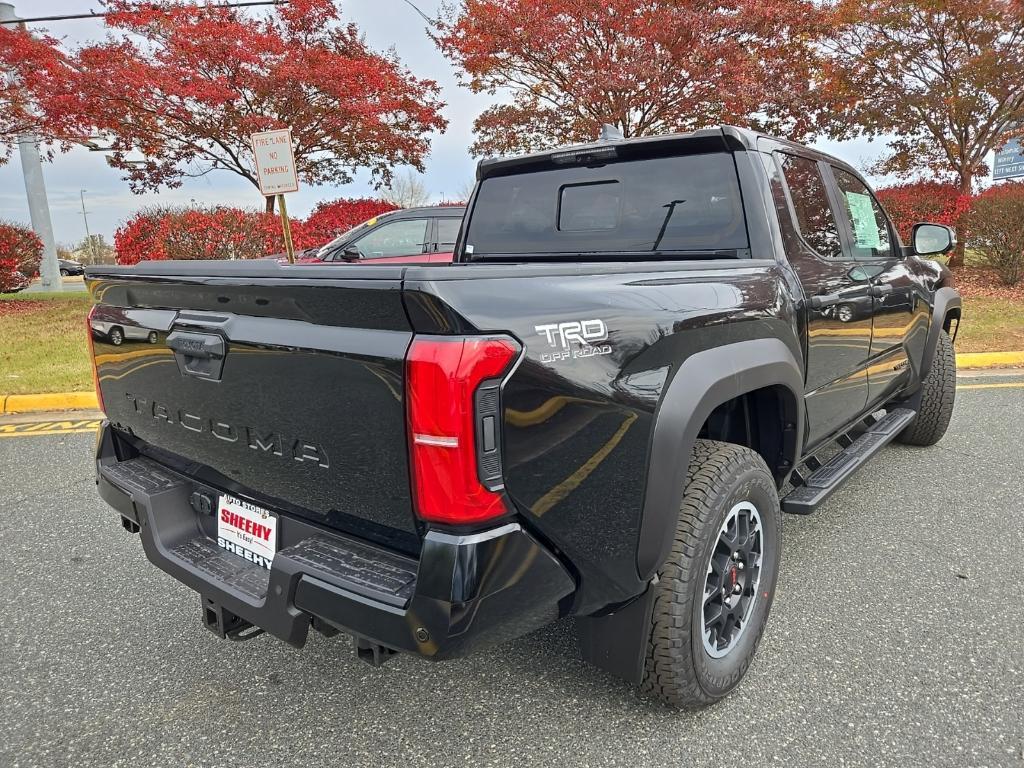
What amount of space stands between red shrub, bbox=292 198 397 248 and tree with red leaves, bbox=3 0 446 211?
37.6 inches

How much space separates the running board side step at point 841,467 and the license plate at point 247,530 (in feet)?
6.22

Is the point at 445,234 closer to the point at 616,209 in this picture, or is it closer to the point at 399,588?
the point at 616,209

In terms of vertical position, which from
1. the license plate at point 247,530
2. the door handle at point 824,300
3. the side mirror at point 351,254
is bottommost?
the license plate at point 247,530

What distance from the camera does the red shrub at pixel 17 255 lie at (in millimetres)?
13148

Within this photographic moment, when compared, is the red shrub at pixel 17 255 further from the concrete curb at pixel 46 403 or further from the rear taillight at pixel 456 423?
the rear taillight at pixel 456 423

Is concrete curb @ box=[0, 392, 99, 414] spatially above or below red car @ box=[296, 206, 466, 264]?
below

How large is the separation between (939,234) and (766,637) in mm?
2745

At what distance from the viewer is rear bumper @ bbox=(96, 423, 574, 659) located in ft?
4.81

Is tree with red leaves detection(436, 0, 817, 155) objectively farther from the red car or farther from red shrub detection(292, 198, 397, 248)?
the red car

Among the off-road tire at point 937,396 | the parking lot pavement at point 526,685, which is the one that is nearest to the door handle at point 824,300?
the parking lot pavement at point 526,685

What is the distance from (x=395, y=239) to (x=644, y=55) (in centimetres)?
584

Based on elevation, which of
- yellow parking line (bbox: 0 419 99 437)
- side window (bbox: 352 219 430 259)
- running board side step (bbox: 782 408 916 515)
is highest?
side window (bbox: 352 219 430 259)

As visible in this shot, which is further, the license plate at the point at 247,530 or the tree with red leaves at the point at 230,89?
the tree with red leaves at the point at 230,89

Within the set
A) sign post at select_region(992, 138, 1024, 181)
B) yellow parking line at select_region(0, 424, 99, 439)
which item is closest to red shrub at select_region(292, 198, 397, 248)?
yellow parking line at select_region(0, 424, 99, 439)
